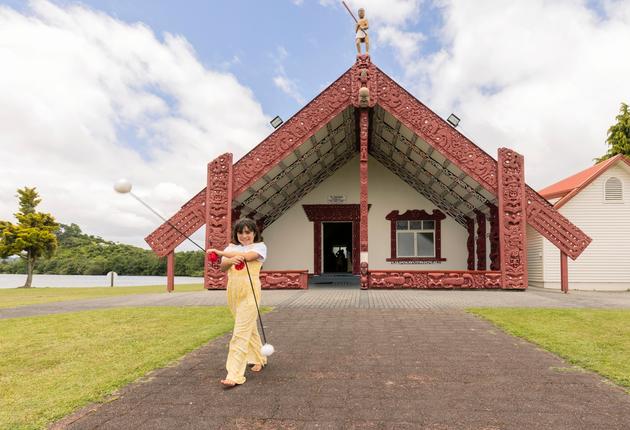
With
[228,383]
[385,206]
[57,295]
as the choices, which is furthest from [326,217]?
[228,383]

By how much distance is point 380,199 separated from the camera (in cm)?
1702

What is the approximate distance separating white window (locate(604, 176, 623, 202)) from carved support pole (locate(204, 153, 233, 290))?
12.4 m

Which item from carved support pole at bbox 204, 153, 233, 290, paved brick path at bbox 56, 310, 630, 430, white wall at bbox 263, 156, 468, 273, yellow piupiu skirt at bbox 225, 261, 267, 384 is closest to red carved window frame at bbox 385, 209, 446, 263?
white wall at bbox 263, 156, 468, 273

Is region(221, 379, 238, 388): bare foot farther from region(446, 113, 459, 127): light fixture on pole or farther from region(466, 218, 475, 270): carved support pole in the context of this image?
region(466, 218, 475, 270): carved support pole

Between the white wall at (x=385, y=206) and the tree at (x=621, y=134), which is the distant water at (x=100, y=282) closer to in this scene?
the white wall at (x=385, y=206)

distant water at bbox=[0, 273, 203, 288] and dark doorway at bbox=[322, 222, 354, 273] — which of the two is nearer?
distant water at bbox=[0, 273, 203, 288]

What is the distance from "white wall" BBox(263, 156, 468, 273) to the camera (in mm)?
16719

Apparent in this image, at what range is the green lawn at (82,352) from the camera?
10.2 feet

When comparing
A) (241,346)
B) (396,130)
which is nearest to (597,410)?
(241,346)

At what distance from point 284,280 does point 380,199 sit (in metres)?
6.45

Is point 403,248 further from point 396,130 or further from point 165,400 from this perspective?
point 165,400

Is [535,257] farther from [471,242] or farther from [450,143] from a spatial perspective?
[450,143]

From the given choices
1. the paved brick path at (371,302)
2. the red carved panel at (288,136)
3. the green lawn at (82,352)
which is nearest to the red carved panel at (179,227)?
the red carved panel at (288,136)

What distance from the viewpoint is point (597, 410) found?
2.99 meters
